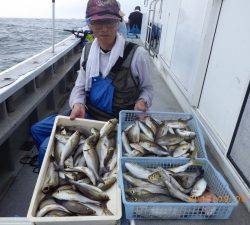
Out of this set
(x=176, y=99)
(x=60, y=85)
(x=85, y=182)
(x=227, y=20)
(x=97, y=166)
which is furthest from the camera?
(x=60, y=85)

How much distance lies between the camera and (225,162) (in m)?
2.78

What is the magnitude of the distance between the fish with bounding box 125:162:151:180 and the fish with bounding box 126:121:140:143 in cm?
42

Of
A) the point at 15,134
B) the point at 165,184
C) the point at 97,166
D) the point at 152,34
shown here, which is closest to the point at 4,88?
the point at 15,134

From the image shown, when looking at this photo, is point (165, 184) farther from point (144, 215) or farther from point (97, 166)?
point (97, 166)

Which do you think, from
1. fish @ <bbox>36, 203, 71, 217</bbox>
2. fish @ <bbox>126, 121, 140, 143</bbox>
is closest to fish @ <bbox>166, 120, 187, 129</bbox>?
fish @ <bbox>126, 121, 140, 143</bbox>

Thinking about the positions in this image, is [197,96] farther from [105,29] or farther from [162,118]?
[105,29]

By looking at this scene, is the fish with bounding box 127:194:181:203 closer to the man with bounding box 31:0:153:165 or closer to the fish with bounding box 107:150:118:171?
the fish with bounding box 107:150:118:171

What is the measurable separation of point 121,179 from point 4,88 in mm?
1876

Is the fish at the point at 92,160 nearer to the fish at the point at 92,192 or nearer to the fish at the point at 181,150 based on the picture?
the fish at the point at 92,192

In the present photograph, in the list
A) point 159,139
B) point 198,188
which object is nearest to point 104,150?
point 159,139

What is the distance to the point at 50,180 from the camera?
2.19 meters

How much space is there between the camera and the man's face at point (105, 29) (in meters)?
2.70

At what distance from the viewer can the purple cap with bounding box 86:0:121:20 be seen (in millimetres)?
2640

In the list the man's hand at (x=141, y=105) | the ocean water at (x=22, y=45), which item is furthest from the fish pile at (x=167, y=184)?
the ocean water at (x=22, y=45)
